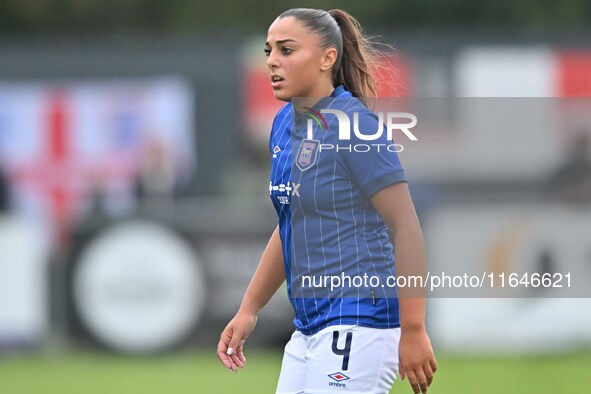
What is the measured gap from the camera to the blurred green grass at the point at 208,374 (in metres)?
9.66

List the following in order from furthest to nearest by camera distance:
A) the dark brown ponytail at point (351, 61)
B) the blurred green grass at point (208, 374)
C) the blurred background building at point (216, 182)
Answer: the blurred background building at point (216, 182) < the blurred green grass at point (208, 374) < the dark brown ponytail at point (351, 61)

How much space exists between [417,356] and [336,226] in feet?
1.79

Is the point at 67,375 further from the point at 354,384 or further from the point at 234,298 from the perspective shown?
the point at 354,384

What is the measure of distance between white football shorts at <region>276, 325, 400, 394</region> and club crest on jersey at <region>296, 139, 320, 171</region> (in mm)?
542

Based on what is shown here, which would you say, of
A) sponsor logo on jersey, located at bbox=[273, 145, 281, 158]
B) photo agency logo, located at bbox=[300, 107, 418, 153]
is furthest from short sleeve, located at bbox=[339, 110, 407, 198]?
sponsor logo on jersey, located at bbox=[273, 145, 281, 158]

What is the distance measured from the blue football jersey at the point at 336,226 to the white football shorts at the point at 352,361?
37mm

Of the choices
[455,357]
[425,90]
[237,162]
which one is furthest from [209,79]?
[455,357]

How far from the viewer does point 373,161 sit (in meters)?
4.29

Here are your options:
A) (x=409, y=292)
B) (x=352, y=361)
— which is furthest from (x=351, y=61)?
(x=352, y=361)

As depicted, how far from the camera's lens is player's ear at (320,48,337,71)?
4523 millimetres

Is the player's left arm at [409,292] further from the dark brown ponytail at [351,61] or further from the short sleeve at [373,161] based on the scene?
the dark brown ponytail at [351,61]

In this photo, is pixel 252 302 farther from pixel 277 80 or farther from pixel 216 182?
pixel 216 182

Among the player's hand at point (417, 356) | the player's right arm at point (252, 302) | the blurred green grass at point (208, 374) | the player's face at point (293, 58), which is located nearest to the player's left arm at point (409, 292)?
the player's hand at point (417, 356)

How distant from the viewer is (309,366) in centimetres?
445
